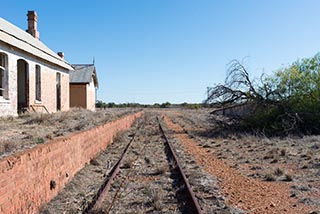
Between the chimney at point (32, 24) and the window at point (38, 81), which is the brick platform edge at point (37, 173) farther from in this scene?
the chimney at point (32, 24)

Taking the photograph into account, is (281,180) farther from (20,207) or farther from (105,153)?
(105,153)

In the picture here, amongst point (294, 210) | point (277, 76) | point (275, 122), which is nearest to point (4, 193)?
point (294, 210)

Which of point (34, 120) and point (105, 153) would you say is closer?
point (105, 153)

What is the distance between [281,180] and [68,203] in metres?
5.45

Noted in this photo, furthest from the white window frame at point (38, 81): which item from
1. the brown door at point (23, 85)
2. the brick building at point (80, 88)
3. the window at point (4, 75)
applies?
the brick building at point (80, 88)

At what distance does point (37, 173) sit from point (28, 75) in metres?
18.8

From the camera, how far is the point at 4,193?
5461 mm

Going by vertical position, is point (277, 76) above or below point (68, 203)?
above

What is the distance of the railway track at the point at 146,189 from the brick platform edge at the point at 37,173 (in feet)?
3.04

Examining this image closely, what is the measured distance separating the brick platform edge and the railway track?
3.04 feet

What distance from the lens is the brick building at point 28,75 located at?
2061 centimetres

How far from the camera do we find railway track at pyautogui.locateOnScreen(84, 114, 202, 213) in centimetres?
712

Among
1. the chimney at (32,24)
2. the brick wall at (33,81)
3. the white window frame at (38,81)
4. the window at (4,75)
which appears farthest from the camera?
the chimney at (32,24)

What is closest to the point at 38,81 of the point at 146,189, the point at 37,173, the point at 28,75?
the point at 28,75
